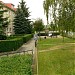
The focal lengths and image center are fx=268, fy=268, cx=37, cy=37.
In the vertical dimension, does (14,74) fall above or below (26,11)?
below

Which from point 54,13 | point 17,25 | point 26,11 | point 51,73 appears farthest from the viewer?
point 26,11

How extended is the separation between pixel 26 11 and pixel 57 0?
4077 centimetres

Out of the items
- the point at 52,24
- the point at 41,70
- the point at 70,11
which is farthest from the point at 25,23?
the point at 41,70

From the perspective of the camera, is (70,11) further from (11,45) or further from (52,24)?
(52,24)

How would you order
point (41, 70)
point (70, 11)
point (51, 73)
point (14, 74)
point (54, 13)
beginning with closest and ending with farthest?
point (14, 74) → point (51, 73) → point (41, 70) → point (70, 11) → point (54, 13)

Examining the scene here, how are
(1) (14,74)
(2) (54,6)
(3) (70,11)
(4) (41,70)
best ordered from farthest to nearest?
(2) (54,6) → (3) (70,11) → (4) (41,70) → (1) (14,74)

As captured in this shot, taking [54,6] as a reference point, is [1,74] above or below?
below

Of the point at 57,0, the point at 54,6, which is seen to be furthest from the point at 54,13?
the point at 57,0

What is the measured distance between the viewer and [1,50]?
3002 centimetres

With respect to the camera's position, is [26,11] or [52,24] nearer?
[52,24]

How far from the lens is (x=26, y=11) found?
74.2m

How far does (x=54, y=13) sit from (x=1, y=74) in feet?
84.4

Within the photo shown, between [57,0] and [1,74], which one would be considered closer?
[1,74]

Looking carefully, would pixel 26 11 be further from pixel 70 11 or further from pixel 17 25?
pixel 70 11
